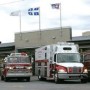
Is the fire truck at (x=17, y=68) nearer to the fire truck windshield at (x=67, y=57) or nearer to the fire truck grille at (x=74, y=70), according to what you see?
the fire truck windshield at (x=67, y=57)

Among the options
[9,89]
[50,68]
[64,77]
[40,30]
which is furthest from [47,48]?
[40,30]

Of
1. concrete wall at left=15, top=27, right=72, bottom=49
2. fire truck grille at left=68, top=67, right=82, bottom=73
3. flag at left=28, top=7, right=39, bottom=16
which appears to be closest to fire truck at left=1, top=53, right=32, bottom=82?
fire truck grille at left=68, top=67, right=82, bottom=73

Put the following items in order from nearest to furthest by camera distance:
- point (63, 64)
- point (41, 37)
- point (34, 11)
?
point (63, 64) < point (41, 37) < point (34, 11)

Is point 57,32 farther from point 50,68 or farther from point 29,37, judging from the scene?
point 50,68

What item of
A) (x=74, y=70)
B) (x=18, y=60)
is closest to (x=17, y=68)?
(x=18, y=60)

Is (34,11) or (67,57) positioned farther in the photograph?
(34,11)

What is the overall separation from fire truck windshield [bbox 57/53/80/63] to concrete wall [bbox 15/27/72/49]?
70.9 ft

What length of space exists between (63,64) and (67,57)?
94cm

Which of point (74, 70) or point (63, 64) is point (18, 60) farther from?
point (74, 70)

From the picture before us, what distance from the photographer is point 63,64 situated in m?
30.0

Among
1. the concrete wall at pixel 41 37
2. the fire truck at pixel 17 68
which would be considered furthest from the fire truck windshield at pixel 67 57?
the concrete wall at pixel 41 37

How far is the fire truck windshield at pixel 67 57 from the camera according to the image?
3059 centimetres

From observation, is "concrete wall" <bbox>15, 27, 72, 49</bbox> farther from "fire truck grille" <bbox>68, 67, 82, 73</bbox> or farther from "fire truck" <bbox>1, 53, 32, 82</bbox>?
"fire truck grille" <bbox>68, 67, 82, 73</bbox>

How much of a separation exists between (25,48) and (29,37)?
2378 mm
